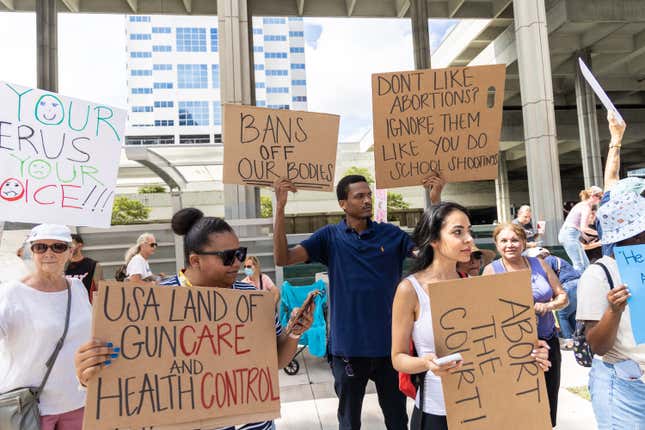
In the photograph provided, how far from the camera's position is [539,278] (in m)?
3.57

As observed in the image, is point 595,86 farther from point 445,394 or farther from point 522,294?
point 445,394

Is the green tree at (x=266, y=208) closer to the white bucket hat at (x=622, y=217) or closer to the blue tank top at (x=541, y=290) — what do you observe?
the blue tank top at (x=541, y=290)

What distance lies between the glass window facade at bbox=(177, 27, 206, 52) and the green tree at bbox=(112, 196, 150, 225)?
10070 centimetres

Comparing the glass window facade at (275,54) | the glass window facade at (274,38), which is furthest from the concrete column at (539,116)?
the glass window facade at (274,38)

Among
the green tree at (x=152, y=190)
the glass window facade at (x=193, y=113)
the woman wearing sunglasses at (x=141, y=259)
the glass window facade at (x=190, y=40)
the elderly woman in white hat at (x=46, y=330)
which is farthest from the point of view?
the glass window facade at (x=190, y=40)

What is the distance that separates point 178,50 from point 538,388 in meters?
133

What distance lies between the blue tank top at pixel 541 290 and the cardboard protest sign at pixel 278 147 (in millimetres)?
1503

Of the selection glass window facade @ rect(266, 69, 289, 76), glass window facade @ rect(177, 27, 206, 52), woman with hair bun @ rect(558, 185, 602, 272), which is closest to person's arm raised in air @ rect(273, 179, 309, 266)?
woman with hair bun @ rect(558, 185, 602, 272)

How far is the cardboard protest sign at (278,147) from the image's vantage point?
11.2 feet

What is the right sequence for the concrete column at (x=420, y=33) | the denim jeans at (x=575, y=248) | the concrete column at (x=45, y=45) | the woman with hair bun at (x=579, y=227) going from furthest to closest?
the concrete column at (x=420, y=33), the concrete column at (x=45, y=45), the denim jeans at (x=575, y=248), the woman with hair bun at (x=579, y=227)

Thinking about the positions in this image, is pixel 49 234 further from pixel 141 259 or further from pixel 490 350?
pixel 141 259

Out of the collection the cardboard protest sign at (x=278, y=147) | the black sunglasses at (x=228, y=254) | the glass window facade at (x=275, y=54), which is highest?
the glass window facade at (x=275, y=54)

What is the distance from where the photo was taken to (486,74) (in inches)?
142

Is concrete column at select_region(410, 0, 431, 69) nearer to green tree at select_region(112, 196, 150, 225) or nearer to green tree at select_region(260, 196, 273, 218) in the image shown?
green tree at select_region(260, 196, 273, 218)
